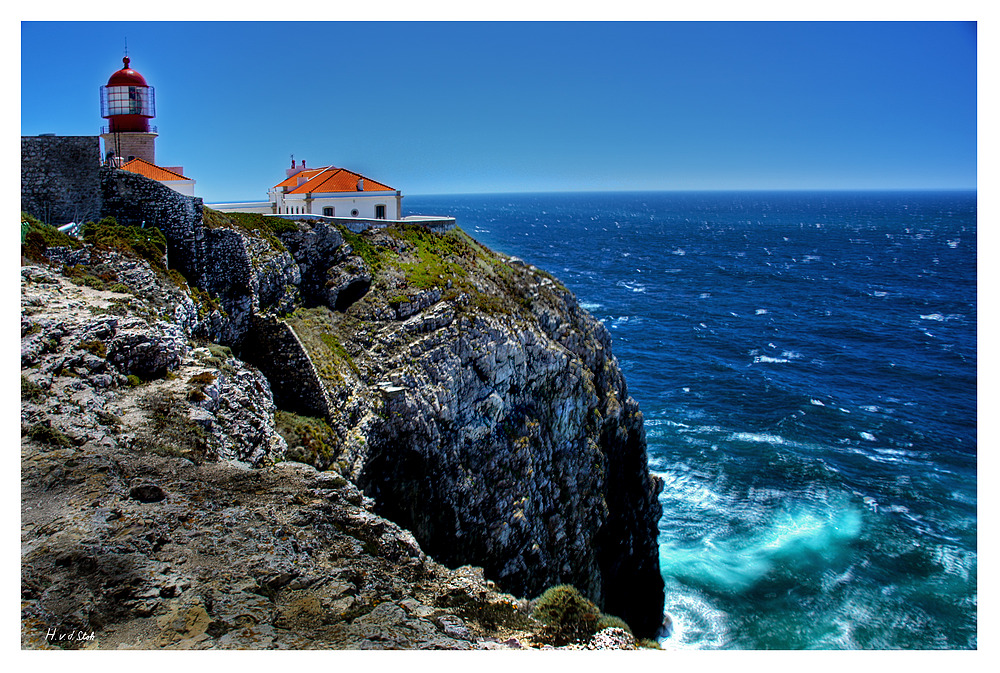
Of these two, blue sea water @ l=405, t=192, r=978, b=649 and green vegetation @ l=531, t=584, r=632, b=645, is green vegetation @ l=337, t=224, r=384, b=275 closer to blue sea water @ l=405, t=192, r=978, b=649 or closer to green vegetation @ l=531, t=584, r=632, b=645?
green vegetation @ l=531, t=584, r=632, b=645

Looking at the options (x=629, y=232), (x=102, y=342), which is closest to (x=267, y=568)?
(x=102, y=342)

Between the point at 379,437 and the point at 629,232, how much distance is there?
551ft

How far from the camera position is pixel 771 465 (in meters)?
45.6

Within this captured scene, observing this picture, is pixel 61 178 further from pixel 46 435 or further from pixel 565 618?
pixel 565 618

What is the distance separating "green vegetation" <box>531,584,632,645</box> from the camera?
42.3 ft

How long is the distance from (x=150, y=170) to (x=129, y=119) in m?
4.59

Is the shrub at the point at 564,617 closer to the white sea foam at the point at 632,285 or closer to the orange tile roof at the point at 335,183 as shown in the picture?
the orange tile roof at the point at 335,183

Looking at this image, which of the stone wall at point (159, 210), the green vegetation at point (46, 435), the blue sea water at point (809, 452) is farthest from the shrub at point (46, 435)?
the blue sea water at point (809, 452)

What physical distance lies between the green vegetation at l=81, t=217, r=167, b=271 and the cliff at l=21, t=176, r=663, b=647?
0.22 meters

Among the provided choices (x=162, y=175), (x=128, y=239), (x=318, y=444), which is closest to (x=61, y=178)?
(x=128, y=239)

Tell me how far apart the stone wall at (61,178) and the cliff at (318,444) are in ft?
3.44

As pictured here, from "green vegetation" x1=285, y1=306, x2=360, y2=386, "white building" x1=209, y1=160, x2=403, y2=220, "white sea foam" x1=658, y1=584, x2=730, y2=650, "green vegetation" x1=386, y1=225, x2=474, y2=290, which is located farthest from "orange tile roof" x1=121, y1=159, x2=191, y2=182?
"white sea foam" x1=658, y1=584, x2=730, y2=650

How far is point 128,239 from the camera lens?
24.8 metres

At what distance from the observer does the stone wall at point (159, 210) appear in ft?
85.6
